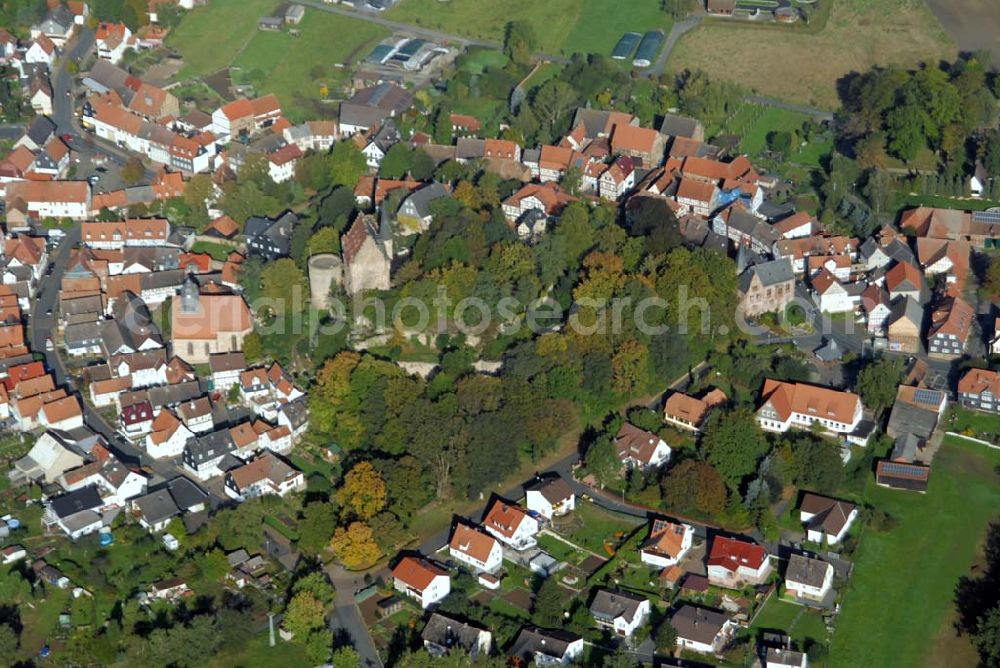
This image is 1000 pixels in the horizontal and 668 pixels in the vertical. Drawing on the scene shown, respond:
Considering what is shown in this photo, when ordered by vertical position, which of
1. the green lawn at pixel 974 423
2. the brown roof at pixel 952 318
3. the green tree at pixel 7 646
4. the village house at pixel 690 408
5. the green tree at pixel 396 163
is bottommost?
the green tree at pixel 7 646

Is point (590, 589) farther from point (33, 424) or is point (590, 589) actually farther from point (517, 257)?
point (33, 424)

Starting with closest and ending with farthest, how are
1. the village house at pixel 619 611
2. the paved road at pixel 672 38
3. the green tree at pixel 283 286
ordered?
the village house at pixel 619 611 < the green tree at pixel 283 286 < the paved road at pixel 672 38

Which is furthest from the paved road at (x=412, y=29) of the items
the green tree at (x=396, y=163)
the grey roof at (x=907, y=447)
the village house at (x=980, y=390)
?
the grey roof at (x=907, y=447)

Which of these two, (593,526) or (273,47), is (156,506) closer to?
(593,526)

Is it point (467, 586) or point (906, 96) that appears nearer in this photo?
point (467, 586)

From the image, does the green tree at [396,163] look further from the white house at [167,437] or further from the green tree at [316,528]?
the green tree at [316,528]

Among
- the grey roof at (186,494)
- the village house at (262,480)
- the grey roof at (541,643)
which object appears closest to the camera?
the grey roof at (541,643)

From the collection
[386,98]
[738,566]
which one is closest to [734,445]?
[738,566]

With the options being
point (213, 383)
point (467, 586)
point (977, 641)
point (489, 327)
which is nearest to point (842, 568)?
point (977, 641)
